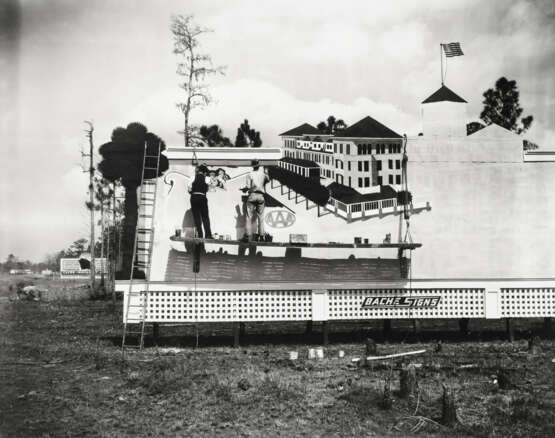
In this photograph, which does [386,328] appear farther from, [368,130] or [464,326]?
[368,130]

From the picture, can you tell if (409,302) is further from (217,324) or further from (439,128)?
(217,324)

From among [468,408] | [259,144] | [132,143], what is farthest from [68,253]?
[468,408]

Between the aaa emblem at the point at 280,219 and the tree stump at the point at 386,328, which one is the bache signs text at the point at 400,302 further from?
the aaa emblem at the point at 280,219

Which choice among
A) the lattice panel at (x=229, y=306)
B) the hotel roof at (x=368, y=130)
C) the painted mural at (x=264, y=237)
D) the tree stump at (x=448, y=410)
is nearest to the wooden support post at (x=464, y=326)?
the painted mural at (x=264, y=237)

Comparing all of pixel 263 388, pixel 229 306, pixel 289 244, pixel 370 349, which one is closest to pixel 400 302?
pixel 370 349

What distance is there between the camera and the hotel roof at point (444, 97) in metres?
18.0

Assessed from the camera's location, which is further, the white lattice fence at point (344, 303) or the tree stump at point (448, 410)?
the white lattice fence at point (344, 303)

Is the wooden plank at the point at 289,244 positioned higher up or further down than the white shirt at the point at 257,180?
further down

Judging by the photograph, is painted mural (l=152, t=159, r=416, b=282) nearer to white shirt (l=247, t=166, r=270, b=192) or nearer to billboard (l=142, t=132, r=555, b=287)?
billboard (l=142, t=132, r=555, b=287)

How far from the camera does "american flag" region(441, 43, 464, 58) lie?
59.8 feet

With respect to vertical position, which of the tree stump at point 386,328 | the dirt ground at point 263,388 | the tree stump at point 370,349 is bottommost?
the dirt ground at point 263,388

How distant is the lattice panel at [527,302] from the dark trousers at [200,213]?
781 cm

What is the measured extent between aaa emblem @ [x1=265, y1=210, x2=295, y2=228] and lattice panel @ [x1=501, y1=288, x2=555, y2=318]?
5803 millimetres

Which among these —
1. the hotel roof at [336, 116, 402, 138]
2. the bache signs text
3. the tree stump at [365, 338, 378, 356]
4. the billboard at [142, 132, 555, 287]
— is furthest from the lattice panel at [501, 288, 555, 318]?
the hotel roof at [336, 116, 402, 138]
